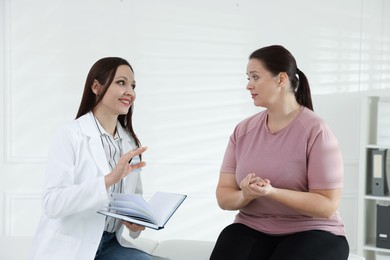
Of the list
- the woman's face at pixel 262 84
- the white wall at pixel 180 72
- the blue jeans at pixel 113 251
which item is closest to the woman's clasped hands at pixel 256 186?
the woman's face at pixel 262 84

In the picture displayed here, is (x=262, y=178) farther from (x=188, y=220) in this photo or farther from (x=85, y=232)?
(x=188, y=220)

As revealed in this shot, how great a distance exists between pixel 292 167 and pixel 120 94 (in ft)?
2.47

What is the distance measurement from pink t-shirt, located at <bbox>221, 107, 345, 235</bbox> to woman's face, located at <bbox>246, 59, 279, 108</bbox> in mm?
122

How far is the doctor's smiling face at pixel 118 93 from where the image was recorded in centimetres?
210

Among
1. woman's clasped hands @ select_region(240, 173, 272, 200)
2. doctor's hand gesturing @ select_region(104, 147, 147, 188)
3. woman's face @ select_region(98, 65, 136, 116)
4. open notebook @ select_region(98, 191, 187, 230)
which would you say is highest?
woman's face @ select_region(98, 65, 136, 116)

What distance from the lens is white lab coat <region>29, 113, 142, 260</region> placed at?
6.19 ft

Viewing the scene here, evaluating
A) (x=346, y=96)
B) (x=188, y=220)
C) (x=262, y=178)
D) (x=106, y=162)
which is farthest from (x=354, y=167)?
(x=106, y=162)

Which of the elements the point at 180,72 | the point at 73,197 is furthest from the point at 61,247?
the point at 180,72

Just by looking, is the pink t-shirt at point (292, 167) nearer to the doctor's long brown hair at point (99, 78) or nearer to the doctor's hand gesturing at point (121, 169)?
the doctor's hand gesturing at point (121, 169)

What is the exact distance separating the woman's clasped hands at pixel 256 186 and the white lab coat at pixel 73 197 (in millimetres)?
531

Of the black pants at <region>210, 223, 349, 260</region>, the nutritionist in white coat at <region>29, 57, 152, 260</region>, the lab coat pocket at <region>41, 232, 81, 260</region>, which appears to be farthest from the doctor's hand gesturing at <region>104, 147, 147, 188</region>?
the black pants at <region>210, 223, 349, 260</region>

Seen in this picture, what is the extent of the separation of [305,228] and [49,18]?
270 cm

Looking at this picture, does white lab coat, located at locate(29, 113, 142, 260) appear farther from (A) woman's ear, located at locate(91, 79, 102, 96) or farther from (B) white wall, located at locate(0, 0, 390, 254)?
(B) white wall, located at locate(0, 0, 390, 254)

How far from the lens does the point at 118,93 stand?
6.88 feet
